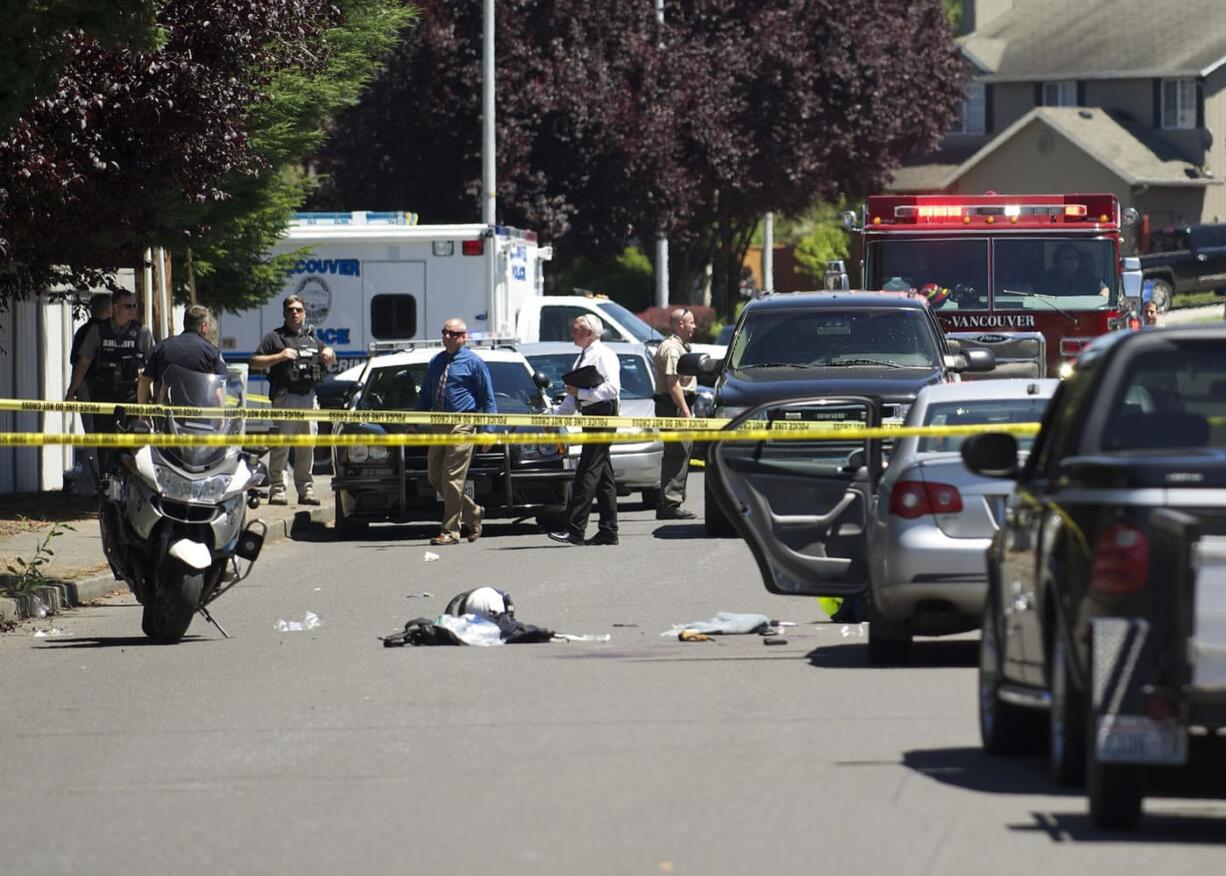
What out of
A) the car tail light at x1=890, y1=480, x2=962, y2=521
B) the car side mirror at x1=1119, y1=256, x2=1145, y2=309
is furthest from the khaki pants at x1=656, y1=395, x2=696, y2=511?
the car tail light at x1=890, y1=480, x2=962, y2=521

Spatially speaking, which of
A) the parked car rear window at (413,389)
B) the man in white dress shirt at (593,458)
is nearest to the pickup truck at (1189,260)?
the parked car rear window at (413,389)

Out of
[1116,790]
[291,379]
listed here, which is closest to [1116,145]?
[291,379]

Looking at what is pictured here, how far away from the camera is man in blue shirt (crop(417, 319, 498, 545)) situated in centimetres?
1928

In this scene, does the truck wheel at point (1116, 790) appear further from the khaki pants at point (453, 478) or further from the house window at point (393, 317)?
the house window at point (393, 317)

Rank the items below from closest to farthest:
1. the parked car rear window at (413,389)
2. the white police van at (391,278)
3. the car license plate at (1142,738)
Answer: the car license plate at (1142,738)
the parked car rear window at (413,389)
the white police van at (391,278)

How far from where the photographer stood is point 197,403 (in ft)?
45.8

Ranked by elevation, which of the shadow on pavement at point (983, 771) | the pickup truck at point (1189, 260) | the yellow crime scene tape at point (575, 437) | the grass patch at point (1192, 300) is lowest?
the shadow on pavement at point (983, 771)

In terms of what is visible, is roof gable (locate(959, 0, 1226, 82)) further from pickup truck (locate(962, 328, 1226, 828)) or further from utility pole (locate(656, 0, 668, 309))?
pickup truck (locate(962, 328, 1226, 828))

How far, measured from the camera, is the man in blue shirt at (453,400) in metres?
19.3

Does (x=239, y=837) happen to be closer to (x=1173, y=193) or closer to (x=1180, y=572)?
(x=1180, y=572)

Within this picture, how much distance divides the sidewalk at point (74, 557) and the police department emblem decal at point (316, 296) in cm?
719

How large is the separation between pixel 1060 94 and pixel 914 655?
66673 mm

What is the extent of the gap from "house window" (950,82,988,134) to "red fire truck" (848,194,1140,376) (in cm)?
5631

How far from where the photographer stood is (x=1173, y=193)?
7156cm
